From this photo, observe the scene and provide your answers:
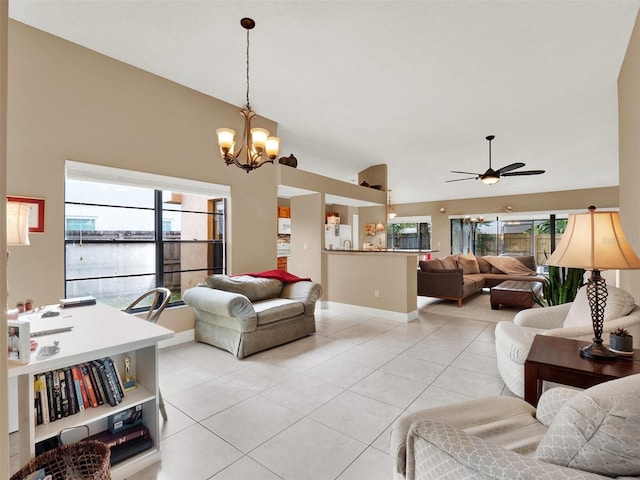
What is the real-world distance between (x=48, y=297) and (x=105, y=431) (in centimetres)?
172

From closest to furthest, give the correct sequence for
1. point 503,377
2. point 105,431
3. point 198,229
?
point 105,431 → point 503,377 → point 198,229

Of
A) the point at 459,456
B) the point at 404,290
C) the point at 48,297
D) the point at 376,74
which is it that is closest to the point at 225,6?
the point at 376,74

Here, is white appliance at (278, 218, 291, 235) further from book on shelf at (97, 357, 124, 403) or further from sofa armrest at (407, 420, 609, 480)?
sofa armrest at (407, 420, 609, 480)

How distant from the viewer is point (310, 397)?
8.04 feet

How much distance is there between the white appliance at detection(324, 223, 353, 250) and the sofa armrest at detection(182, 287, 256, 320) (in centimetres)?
444

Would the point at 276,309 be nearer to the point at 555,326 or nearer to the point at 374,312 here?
the point at 374,312

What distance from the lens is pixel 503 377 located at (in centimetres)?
259

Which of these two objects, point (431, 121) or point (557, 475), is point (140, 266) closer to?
point (557, 475)

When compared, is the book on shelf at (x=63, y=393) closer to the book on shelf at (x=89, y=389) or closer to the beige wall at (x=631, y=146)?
the book on shelf at (x=89, y=389)

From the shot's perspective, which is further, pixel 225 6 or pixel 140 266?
pixel 140 266

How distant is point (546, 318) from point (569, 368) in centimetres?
149

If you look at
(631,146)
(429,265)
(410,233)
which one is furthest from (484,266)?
(631,146)

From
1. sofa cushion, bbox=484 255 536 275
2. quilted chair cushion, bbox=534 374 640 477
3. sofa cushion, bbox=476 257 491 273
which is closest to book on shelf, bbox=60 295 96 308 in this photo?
quilted chair cushion, bbox=534 374 640 477

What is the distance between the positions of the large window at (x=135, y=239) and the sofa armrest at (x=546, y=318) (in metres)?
3.58
